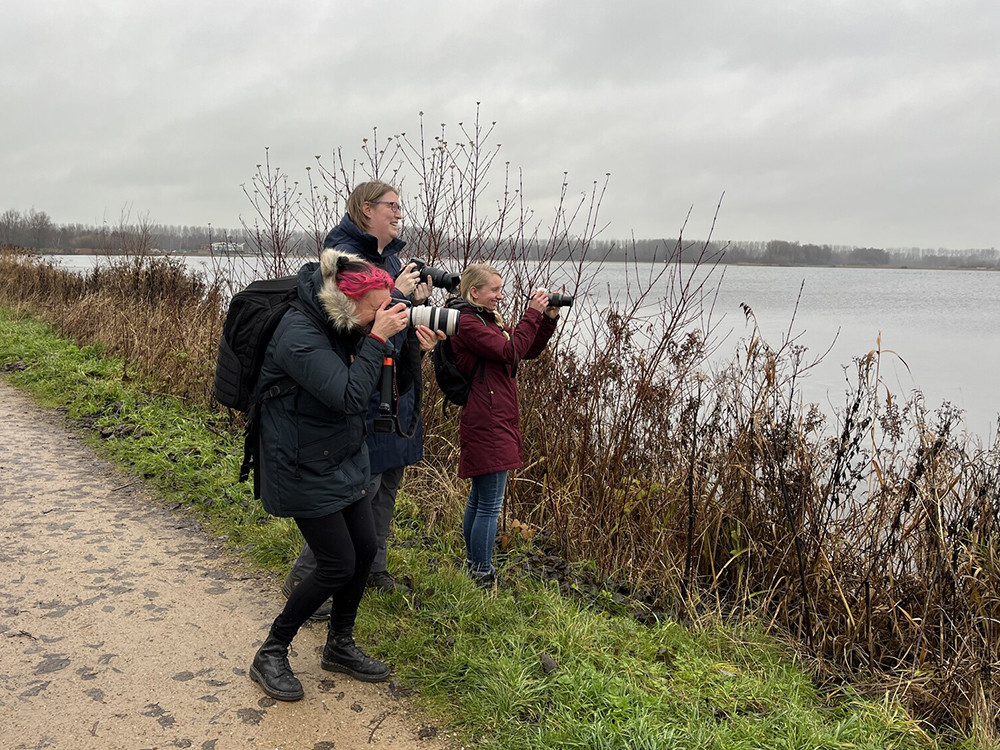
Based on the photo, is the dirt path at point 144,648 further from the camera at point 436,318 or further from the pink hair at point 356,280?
the pink hair at point 356,280

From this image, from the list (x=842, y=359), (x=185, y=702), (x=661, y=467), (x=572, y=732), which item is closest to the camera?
(x=572, y=732)

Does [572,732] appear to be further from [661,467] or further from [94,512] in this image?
[94,512]

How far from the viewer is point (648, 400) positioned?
5477 mm

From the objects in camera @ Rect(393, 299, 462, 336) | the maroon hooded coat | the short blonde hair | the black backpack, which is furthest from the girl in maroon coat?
the black backpack

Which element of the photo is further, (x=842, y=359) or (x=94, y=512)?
(x=842, y=359)

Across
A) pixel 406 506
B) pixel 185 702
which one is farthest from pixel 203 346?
pixel 185 702

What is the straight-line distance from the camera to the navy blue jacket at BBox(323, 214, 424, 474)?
3.41 metres

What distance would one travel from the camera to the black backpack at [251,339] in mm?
2754

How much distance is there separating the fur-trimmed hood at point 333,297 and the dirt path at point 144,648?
4.98 ft

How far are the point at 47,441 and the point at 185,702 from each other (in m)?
4.57

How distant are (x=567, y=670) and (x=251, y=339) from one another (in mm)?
1831

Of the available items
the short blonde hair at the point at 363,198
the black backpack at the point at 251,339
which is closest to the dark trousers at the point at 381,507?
the black backpack at the point at 251,339

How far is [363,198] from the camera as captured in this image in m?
3.43

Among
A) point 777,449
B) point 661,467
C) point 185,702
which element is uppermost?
point 777,449
